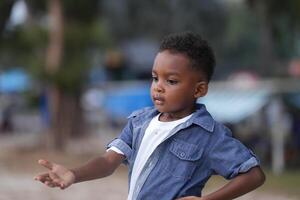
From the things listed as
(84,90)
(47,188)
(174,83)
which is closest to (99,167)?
(174,83)

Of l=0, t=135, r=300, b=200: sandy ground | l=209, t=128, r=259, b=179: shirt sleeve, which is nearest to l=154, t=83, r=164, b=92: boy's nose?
l=209, t=128, r=259, b=179: shirt sleeve

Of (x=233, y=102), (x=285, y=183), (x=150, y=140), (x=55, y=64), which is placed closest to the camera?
(x=150, y=140)

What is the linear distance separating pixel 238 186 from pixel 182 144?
10.8 inches

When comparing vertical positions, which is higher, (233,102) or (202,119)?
(202,119)

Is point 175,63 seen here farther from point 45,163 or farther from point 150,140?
point 45,163

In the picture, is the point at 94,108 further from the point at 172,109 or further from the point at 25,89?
the point at 172,109

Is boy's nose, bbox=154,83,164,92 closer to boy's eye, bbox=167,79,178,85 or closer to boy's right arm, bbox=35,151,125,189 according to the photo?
boy's eye, bbox=167,79,178,85

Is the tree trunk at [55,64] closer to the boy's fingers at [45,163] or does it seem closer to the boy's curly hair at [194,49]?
the boy's curly hair at [194,49]

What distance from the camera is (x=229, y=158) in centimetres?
276

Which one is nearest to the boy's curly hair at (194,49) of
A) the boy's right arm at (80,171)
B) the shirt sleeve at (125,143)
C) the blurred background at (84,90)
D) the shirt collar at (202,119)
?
the shirt collar at (202,119)

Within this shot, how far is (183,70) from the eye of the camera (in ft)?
9.25

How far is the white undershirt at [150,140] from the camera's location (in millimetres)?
2875

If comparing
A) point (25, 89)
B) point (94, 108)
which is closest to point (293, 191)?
point (25, 89)

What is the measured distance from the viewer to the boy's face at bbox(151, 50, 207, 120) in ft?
9.23
